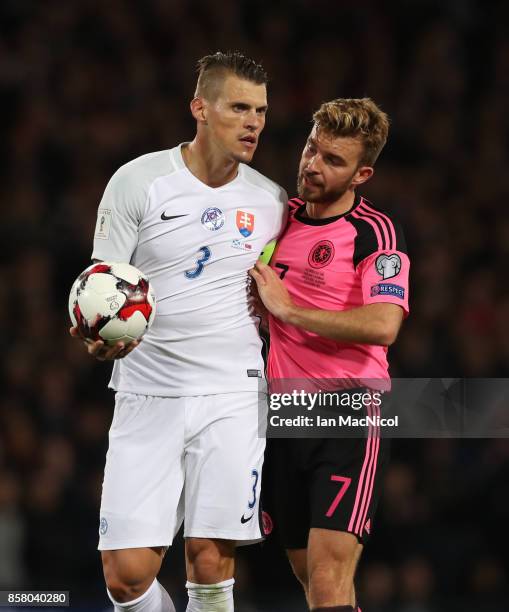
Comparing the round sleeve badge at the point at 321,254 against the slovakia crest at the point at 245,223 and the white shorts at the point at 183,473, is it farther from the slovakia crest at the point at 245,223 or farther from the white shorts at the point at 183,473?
the white shorts at the point at 183,473

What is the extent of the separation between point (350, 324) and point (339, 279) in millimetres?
251

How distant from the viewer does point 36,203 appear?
8484mm

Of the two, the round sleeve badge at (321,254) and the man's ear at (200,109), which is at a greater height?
the man's ear at (200,109)

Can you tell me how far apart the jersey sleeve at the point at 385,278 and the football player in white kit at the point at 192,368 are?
472 millimetres

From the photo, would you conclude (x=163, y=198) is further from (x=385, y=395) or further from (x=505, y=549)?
(x=505, y=549)

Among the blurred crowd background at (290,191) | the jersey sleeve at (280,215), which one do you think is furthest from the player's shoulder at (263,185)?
the blurred crowd background at (290,191)

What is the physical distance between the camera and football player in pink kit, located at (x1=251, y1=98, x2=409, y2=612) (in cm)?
418

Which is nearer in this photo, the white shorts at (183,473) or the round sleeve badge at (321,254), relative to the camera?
the white shorts at (183,473)

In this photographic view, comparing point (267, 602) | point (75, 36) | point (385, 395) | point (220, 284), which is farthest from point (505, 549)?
point (75, 36)

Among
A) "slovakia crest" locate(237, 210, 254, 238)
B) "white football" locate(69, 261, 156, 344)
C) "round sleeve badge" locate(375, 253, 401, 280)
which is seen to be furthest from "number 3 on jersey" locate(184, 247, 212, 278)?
"round sleeve badge" locate(375, 253, 401, 280)

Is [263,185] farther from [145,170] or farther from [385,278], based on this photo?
[385,278]

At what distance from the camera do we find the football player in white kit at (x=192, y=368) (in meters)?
4.21

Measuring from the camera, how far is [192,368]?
4293mm

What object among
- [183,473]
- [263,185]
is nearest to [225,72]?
[263,185]
